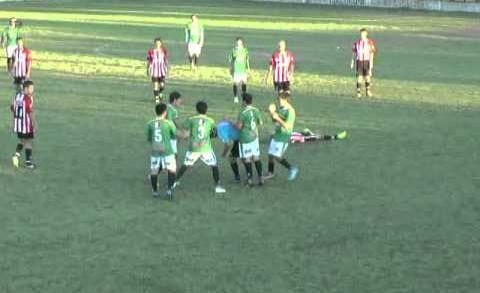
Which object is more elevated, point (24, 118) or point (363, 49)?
point (363, 49)

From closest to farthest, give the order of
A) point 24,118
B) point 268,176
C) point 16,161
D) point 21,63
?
1. point 268,176
2. point 24,118
3. point 16,161
4. point 21,63

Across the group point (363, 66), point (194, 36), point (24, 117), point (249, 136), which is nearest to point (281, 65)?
point (363, 66)

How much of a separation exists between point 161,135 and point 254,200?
189cm

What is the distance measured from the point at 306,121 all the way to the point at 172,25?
3757 centimetres

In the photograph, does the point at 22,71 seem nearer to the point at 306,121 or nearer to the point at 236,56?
the point at 236,56

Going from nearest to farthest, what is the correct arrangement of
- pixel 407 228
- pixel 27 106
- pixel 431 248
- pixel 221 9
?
1. pixel 431 248
2. pixel 407 228
3. pixel 27 106
4. pixel 221 9

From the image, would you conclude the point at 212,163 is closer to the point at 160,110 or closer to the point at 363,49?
the point at 160,110

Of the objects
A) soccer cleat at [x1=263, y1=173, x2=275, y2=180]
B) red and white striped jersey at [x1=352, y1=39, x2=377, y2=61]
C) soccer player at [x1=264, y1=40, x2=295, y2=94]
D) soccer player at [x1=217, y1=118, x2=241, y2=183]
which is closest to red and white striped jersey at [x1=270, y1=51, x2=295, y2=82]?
soccer player at [x1=264, y1=40, x2=295, y2=94]

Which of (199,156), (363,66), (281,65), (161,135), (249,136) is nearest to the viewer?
(161,135)

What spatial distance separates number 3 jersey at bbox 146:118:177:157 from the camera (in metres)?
14.8

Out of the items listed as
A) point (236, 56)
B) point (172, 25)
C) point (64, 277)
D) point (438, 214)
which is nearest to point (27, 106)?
point (64, 277)

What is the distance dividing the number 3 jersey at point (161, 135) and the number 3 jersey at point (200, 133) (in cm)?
41

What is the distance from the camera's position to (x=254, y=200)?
14.9 metres

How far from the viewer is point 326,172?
1705 cm
